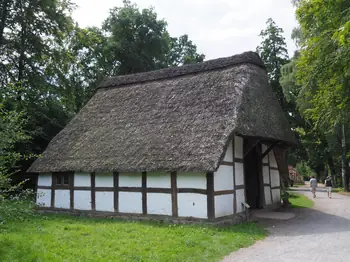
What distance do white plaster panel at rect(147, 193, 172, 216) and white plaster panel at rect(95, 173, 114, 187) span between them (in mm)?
1818

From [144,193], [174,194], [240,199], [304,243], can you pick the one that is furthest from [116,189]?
[304,243]

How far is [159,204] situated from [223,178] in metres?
2.28

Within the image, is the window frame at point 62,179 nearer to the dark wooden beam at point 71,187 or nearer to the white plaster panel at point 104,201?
the dark wooden beam at point 71,187

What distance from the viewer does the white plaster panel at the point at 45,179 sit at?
578 inches

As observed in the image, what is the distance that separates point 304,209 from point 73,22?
57.0ft

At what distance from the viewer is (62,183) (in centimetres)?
1427

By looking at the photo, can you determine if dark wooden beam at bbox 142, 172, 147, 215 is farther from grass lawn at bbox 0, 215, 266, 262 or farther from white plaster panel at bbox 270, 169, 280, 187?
white plaster panel at bbox 270, 169, 280, 187

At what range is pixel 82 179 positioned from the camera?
13562 mm

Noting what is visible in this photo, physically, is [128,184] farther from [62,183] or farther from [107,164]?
[62,183]

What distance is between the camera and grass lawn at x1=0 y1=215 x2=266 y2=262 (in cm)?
701

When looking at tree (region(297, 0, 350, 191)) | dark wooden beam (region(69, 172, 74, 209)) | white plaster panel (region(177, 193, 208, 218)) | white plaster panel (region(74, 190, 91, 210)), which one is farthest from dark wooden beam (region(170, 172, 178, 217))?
tree (region(297, 0, 350, 191))

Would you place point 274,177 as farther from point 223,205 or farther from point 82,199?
point 82,199

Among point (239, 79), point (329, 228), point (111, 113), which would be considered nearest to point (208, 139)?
point (239, 79)

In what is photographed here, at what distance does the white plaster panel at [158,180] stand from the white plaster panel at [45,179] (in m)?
5.23
